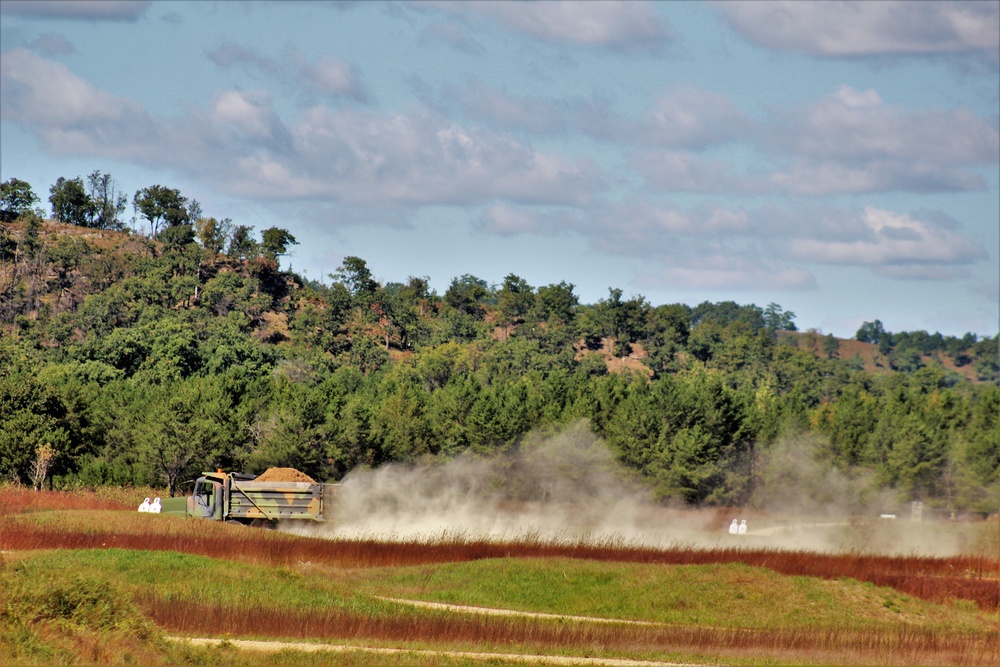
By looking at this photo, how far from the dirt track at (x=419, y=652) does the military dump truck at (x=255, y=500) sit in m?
24.7

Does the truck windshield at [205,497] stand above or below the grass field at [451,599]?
above

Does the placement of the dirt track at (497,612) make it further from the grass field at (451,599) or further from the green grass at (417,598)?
the green grass at (417,598)

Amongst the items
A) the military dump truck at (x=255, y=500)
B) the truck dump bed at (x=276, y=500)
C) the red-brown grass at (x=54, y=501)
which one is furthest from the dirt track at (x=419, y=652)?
the red-brown grass at (x=54, y=501)

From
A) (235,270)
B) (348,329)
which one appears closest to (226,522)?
(348,329)

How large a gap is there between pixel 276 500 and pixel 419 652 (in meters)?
26.4

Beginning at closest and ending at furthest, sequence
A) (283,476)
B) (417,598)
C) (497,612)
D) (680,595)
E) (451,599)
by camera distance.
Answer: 1. (497,612)
2. (417,598)
3. (451,599)
4. (680,595)
5. (283,476)

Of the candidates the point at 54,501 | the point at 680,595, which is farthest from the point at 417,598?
the point at 54,501

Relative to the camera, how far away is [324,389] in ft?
294

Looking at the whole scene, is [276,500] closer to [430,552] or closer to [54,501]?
[430,552]

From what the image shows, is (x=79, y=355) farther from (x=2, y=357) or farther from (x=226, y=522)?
(x=226, y=522)

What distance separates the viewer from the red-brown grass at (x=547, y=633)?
30.8 meters

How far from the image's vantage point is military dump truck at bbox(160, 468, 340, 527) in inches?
2077

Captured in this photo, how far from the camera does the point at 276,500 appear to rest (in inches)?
2109

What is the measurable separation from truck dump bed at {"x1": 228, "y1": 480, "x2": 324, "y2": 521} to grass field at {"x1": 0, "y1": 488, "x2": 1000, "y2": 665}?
352 cm
